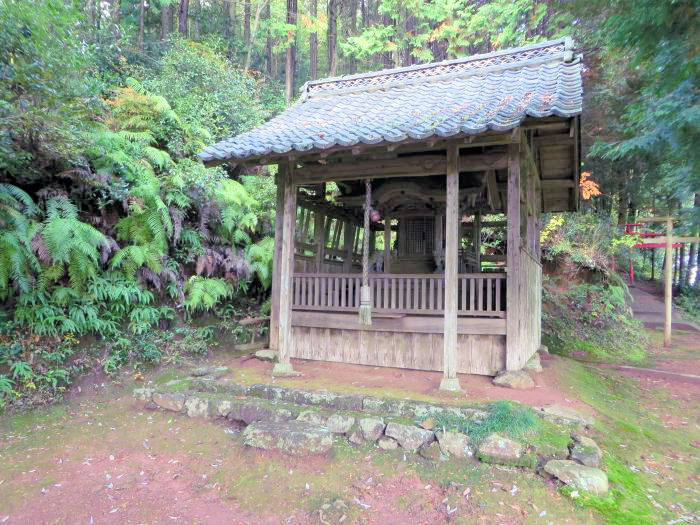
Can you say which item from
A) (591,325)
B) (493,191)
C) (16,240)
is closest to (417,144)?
(493,191)

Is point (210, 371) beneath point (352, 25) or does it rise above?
beneath

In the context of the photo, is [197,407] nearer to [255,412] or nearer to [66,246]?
[255,412]

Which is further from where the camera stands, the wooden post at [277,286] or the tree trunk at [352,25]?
the tree trunk at [352,25]

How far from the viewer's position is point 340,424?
4.74m

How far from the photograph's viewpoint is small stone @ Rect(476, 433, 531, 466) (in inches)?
154

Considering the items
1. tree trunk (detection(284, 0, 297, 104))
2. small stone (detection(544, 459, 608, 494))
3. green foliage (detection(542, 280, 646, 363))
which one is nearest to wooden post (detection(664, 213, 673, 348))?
green foliage (detection(542, 280, 646, 363))

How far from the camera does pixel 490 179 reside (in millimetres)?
7359

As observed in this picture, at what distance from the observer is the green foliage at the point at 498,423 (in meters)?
4.18

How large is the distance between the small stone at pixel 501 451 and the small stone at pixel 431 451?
0.39 m

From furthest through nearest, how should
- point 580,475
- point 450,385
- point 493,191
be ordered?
point 493,191, point 450,385, point 580,475

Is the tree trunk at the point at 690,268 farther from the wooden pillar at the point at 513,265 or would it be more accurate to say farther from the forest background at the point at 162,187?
the wooden pillar at the point at 513,265

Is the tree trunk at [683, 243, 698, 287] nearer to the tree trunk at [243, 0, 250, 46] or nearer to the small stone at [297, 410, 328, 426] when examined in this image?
the tree trunk at [243, 0, 250, 46]

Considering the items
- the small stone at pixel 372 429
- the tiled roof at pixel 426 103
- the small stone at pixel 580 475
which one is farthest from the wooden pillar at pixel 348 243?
the small stone at pixel 580 475

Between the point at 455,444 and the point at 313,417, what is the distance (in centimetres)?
165
